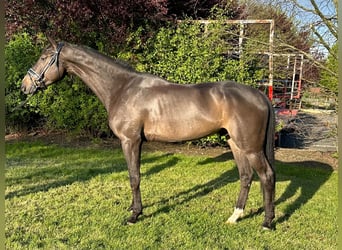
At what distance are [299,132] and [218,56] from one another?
8.60 ft

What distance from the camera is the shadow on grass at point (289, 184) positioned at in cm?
444

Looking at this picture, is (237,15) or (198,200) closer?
(198,200)

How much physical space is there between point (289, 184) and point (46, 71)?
4.08m

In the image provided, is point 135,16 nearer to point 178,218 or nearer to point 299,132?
point 299,132

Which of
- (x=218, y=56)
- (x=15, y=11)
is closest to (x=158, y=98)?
(x=218, y=56)

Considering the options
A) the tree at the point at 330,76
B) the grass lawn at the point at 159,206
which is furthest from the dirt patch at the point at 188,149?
the tree at the point at 330,76

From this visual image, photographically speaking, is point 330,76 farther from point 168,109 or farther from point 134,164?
point 134,164

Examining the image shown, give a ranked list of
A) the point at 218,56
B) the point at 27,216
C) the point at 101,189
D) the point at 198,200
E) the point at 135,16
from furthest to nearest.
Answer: the point at 135,16, the point at 218,56, the point at 101,189, the point at 198,200, the point at 27,216

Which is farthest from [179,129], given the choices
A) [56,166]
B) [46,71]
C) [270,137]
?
[56,166]

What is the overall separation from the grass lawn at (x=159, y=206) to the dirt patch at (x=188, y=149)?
0.50m

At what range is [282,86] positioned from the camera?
8805 mm

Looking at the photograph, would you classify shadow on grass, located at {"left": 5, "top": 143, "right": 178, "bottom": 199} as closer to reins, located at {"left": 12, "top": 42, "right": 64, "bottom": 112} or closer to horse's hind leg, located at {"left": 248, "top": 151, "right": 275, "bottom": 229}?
reins, located at {"left": 12, "top": 42, "right": 64, "bottom": 112}

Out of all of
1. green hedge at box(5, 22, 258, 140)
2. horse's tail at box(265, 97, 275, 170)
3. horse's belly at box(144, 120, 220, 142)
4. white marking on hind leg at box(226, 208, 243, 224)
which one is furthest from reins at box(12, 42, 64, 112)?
green hedge at box(5, 22, 258, 140)

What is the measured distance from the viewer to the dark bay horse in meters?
3.69
